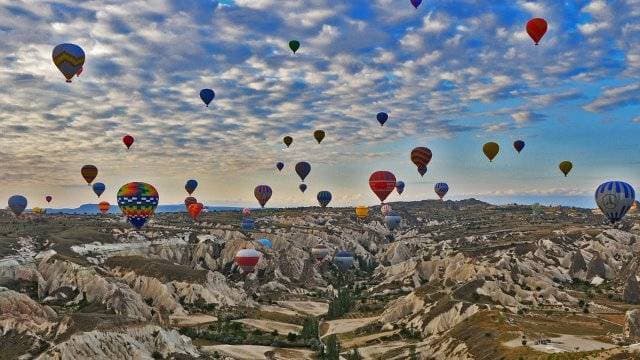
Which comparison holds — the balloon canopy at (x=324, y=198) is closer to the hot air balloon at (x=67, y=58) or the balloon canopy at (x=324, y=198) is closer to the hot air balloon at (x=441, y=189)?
the hot air balloon at (x=441, y=189)

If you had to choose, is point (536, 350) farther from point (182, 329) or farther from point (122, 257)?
point (122, 257)

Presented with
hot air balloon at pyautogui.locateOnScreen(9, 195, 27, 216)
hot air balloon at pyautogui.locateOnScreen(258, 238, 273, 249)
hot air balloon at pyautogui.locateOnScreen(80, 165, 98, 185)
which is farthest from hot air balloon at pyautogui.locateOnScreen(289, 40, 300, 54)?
hot air balloon at pyautogui.locateOnScreen(9, 195, 27, 216)

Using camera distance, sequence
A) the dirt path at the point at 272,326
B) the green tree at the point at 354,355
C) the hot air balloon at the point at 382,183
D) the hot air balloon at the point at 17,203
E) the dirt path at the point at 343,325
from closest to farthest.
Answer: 1. the green tree at the point at 354,355
2. the dirt path at the point at 272,326
3. the dirt path at the point at 343,325
4. the hot air balloon at the point at 382,183
5. the hot air balloon at the point at 17,203

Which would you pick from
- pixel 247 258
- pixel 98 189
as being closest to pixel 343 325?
pixel 247 258

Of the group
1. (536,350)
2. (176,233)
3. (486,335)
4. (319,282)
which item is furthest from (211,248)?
(536,350)

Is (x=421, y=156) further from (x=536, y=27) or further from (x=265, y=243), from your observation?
(x=265, y=243)

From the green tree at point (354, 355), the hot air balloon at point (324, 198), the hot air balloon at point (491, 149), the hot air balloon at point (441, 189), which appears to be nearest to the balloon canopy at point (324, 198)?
the hot air balloon at point (324, 198)
